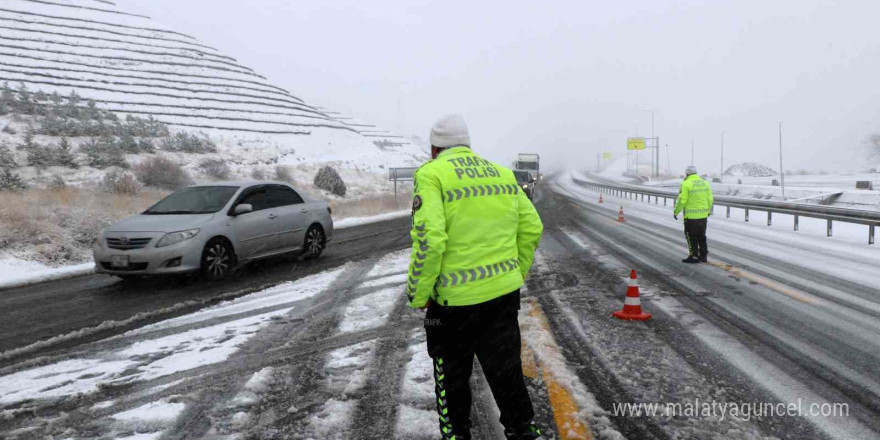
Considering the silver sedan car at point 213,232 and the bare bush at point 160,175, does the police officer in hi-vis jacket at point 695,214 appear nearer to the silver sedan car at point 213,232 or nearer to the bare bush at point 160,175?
the silver sedan car at point 213,232

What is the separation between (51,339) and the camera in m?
5.37

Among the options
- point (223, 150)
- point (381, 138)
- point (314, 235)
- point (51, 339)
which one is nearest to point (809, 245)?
point (314, 235)

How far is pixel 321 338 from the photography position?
508 cm

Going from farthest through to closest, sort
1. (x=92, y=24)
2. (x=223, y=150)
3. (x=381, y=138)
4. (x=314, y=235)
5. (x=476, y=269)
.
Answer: (x=381, y=138), (x=92, y=24), (x=223, y=150), (x=314, y=235), (x=476, y=269)

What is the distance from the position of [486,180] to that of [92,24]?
96.0 meters

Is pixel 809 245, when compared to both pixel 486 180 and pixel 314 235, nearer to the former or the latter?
pixel 314 235

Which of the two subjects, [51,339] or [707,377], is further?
[51,339]

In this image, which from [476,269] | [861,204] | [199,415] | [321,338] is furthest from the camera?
[861,204]

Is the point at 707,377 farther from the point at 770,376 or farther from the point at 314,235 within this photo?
the point at 314,235

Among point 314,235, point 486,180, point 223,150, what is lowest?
point 314,235

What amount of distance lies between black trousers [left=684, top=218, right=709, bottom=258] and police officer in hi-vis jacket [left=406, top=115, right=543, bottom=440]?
7922 millimetres

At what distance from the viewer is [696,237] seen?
31.4ft

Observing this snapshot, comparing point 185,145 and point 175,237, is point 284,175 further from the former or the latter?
point 175,237

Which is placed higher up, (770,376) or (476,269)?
(476,269)
